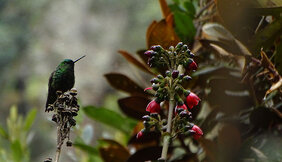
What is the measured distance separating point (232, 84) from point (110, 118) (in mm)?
397

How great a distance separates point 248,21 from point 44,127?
25.6 feet

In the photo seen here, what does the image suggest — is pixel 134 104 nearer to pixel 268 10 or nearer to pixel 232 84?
pixel 232 84

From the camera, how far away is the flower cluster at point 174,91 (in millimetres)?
691

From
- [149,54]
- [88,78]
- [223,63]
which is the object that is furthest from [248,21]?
[88,78]

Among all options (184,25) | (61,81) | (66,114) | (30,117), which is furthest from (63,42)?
(66,114)

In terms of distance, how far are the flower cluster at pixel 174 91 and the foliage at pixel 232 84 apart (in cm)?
21

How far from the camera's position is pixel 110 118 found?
1.31 meters


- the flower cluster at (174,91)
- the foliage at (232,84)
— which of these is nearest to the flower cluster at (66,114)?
the flower cluster at (174,91)

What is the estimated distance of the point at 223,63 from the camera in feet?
3.92

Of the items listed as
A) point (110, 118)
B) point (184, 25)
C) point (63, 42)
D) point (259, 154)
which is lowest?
point (259, 154)

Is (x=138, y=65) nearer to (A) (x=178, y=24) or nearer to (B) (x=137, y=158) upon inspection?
(A) (x=178, y=24)

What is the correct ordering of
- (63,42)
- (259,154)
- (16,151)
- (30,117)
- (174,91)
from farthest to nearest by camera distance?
(63,42)
(30,117)
(16,151)
(259,154)
(174,91)

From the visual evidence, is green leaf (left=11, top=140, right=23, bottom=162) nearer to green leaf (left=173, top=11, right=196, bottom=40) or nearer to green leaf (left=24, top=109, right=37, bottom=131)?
green leaf (left=24, top=109, right=37, bottom=131)

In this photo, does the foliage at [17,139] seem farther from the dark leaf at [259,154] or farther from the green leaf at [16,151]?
the dark leaf at [259,154]
